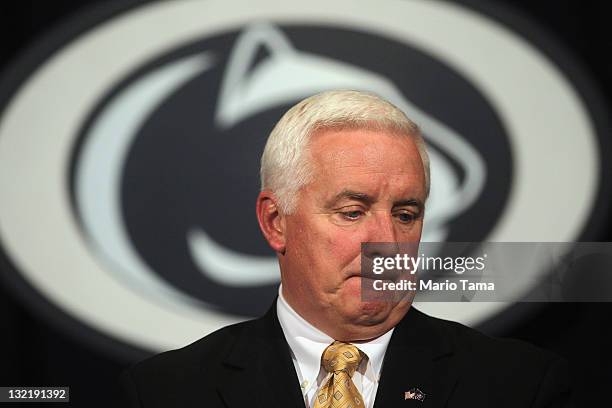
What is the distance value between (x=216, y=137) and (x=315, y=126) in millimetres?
893

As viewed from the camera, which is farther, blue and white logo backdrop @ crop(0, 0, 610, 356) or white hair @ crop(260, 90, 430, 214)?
blue and white logo backdrop @ crop(0, 0, 610, 356)

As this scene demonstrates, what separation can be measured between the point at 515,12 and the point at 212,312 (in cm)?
118

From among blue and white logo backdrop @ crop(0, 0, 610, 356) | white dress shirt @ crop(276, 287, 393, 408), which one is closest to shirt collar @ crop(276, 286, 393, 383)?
white dress shirt @ crop(276, 287, 393, 408)

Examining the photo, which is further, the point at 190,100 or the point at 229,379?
the point at 190,100

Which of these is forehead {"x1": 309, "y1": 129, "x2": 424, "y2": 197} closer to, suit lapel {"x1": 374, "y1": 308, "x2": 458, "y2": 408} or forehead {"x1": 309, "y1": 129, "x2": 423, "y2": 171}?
forehead {"x1": 309, "y1": 129, "x2": 423, "y2": 171}

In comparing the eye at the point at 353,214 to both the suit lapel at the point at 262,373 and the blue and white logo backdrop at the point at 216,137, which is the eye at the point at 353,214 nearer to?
the suit lapel at the point at 262,373

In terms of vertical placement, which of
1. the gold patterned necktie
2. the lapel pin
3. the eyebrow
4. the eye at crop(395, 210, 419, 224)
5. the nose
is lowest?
the lapel pin

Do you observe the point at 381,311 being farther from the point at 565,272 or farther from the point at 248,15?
the point at 248,15

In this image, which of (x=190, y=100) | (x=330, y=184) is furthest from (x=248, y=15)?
(x=330, y=184)

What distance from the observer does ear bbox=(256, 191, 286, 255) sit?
173 cm

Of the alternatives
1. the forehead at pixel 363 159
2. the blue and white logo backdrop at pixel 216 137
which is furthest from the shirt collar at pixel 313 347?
the blue and white logo backdrop at pixel 216 137

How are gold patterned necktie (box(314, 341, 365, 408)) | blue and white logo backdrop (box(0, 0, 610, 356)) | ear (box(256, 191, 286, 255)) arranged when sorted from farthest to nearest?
blue and white logo backdrop (box(0, 0, 610, 356))
ear (box(256, 191, 286, 255))
gold patterned necktie (box(314, 341, 365, 408))

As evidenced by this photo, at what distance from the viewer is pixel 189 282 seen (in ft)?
8.26

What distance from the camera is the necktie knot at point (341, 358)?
1.61 metres
